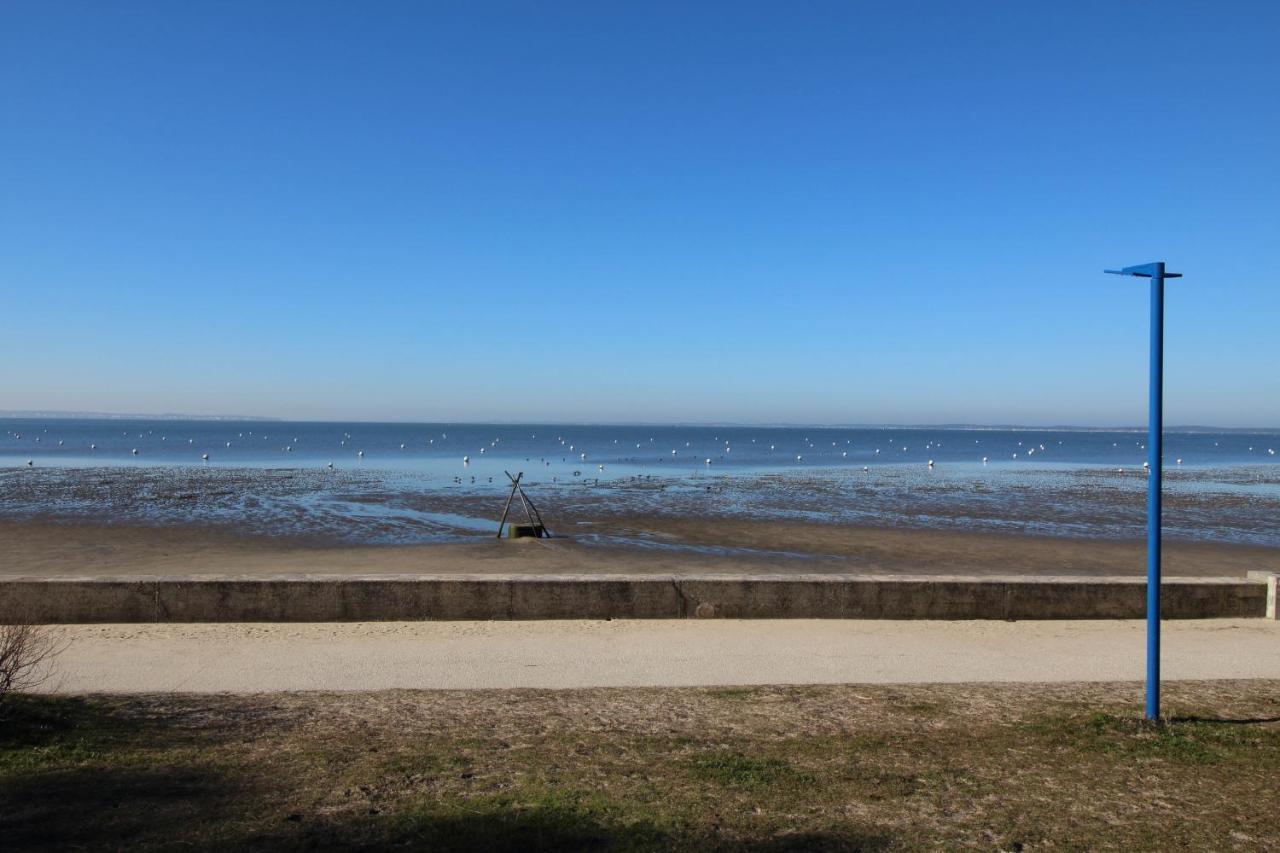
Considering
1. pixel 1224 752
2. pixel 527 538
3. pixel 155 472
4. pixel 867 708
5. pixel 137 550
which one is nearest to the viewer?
pixel 1224 752

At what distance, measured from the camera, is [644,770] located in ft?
17.6

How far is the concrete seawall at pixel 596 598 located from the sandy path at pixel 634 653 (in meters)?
0.25

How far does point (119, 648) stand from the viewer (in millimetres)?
8820

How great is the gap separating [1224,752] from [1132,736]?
50cm

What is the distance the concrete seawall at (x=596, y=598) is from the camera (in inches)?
397

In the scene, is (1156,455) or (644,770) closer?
(644,770)

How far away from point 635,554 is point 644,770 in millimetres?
13997

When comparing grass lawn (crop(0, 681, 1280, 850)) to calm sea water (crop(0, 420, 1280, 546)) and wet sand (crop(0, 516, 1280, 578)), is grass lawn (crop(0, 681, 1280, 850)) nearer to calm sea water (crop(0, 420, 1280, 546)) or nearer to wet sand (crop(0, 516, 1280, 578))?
wet sand (crop(0, 516, 1280, 578))

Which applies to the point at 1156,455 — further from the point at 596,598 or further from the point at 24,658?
the point at 24,658

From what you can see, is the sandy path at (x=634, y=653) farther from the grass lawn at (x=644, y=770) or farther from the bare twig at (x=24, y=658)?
the grass lawn at (x=644, y=770)

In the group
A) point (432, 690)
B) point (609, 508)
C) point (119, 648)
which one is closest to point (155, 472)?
point (609, 508)

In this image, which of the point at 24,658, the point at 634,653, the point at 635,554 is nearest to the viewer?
the point at 24,658

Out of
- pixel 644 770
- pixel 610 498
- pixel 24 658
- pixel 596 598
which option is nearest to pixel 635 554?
pixel 596 598

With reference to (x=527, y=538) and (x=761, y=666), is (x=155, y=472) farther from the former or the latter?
(x=761, y=666)
